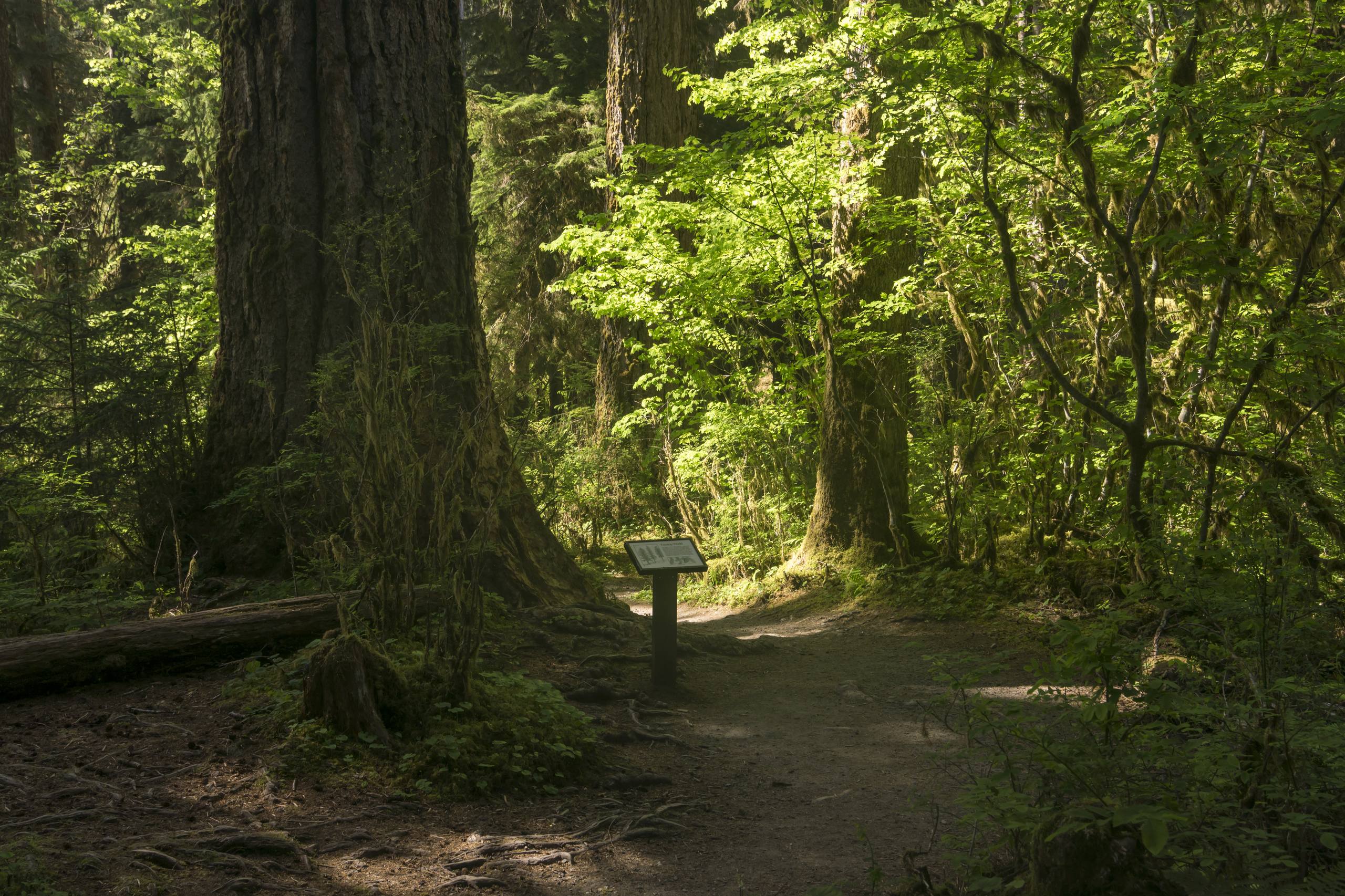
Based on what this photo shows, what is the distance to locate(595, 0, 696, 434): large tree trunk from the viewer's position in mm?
13180

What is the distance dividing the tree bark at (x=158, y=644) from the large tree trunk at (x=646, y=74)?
947cm

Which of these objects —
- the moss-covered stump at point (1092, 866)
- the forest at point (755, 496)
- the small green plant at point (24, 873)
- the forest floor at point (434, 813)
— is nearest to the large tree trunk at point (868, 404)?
the forest at point (755, 496)

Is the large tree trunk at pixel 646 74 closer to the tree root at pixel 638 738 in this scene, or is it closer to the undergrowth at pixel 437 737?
the tree root at pixel 638 738

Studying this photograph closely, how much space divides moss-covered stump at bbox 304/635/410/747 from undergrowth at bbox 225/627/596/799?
0.15ft

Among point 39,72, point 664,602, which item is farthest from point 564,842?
point 39,72

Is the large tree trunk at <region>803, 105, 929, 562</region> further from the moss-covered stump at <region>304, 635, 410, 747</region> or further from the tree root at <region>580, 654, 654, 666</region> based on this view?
the moss-covered stump at <region>304, 635, 410, 747</region>

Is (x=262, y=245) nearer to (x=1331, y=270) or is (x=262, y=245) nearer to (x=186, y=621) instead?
(x=186, y=621)

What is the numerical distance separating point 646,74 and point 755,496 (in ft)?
20.8

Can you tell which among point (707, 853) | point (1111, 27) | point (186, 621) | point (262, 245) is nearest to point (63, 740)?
point (186, 621)

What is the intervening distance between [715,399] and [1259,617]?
8.59 metres

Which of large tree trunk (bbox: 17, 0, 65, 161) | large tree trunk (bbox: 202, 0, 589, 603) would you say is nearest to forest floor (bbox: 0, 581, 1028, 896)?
large tree trunk (bbox: 202, 0, 589, 603)

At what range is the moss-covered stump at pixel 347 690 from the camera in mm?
3965

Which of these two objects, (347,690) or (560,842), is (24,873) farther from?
(560,842)

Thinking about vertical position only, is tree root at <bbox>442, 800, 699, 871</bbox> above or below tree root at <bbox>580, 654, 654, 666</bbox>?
below
